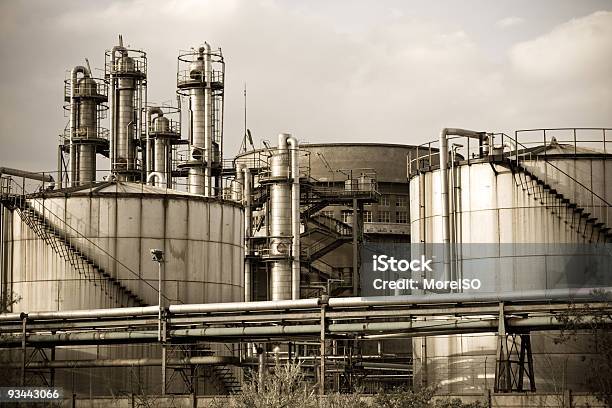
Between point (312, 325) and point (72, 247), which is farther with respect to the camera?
point (72, 247)

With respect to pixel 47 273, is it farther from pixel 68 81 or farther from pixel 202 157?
pixel 68 81

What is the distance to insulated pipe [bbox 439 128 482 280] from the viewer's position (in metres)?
44.7

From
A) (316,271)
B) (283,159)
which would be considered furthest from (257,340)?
(316,271)

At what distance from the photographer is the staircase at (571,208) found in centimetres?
4322

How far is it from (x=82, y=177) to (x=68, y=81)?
16.9 ft

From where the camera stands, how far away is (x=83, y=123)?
66.2 meters

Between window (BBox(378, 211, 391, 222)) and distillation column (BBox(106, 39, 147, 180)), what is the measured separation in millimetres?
13025

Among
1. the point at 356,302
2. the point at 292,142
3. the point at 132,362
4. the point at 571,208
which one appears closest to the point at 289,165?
the point at 292,142

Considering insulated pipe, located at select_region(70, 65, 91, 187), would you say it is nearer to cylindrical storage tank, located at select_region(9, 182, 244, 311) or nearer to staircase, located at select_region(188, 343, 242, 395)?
cylindrical storage tank, located at select_region(9, 182, 244, 311)

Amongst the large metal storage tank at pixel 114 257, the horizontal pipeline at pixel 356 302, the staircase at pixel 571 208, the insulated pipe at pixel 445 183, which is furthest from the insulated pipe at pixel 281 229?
the staircase at pixel 571 208

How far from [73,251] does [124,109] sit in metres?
18.7

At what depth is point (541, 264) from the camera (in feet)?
141

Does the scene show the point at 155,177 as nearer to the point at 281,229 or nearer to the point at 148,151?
the point at 148,151

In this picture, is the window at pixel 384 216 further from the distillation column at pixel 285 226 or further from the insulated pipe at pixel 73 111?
the insulated pipe at pixel 73 111
